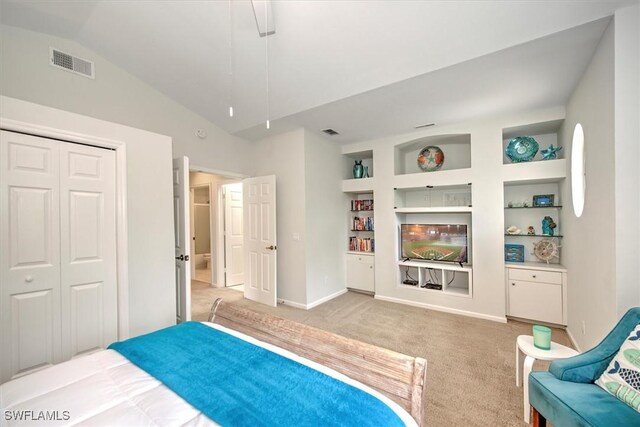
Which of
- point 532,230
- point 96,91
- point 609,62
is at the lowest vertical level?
point 532,230

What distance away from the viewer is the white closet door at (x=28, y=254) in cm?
186

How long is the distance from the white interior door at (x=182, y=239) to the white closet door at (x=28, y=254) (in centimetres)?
103

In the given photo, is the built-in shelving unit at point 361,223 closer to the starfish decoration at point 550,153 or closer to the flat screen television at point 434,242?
the flat screen television at point 434,242

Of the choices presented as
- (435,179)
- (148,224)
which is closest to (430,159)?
(435,179)

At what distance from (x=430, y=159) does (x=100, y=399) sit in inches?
163

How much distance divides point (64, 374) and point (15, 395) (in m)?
0.16

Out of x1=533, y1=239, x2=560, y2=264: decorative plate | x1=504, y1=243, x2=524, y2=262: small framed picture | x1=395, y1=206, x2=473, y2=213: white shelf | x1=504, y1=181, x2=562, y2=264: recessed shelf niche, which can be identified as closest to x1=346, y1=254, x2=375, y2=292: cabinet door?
x1=395, y1=206, x2=473, y2=213: white shelf

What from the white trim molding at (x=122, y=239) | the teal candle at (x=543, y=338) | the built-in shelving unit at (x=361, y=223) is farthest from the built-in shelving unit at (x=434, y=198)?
the white trim molding at (x=122, y=239)

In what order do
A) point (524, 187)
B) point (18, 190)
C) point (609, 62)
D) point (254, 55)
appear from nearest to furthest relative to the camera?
point (609, 62) < point (18, 190) < point (254, 55) < point (524, 187)

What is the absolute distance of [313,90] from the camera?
115 inches

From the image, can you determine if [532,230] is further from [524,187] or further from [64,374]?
[64,374]

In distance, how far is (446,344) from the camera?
2.72 meters

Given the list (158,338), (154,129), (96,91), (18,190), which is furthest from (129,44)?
(158,338)

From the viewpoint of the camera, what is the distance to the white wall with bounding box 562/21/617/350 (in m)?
1.77
